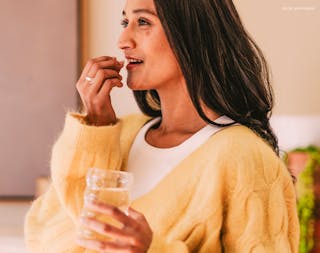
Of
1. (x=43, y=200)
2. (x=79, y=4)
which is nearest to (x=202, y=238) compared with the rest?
(x=43, y=200)

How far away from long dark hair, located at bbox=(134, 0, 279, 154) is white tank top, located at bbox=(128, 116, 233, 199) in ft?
0.10

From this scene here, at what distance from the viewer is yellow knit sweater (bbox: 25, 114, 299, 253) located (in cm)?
93

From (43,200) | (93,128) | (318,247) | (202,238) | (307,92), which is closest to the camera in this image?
(202,238)

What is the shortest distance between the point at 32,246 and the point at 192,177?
0.38 m

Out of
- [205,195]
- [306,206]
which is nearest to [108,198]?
[205,195]

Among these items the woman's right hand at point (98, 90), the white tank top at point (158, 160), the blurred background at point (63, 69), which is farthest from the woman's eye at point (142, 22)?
the blurred background at point (63, 69)

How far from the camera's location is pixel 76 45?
188 centimetres

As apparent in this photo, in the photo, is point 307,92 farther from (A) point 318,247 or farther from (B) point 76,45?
(B) point 76,45

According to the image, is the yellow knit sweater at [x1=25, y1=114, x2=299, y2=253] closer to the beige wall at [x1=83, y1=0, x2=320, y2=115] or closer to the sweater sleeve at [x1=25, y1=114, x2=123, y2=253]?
the sweater sleeve at [x1=25, y1=114, x2=123, y2=253]

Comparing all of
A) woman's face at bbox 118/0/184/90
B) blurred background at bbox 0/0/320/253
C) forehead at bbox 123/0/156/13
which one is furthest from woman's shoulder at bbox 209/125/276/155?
blurred background at bbox 0/0/320/253

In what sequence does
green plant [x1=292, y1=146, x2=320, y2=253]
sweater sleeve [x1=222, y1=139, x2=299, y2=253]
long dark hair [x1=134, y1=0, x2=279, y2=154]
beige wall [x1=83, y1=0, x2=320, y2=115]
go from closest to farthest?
sweater sleeve [x1=222, y1=139, x2=299, y2=253] < long dark hair [x1=134, y1=0, x2=279, y2=154] < green plant [x1=292, y1=146, x2=320, y2=253] < beige wall [x1=83, y1=0, x2=320, y2=115]

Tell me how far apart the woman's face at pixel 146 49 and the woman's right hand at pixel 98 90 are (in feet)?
0.19

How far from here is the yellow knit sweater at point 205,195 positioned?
0.93 metres

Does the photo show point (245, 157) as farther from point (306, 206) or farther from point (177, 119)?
point (306, 206)
